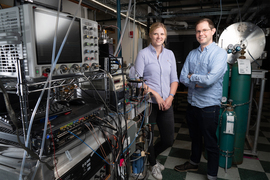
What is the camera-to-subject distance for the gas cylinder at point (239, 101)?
6.85 feet

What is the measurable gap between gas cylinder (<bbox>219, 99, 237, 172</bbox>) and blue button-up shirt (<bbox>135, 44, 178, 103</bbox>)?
752mm

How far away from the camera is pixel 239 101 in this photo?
6.95ft

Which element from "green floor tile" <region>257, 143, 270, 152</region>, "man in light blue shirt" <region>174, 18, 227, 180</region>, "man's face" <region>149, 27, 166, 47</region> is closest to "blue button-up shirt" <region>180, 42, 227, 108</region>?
"man in light blue shirt" <region>174, 18, 227, 180</region>

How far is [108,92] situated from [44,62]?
55 cm

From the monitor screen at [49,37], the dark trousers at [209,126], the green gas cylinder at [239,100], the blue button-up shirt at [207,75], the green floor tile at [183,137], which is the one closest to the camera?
the monitor screen at [49,37]

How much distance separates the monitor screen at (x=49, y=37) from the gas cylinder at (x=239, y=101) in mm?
1792

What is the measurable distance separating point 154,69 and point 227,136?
1141 mm

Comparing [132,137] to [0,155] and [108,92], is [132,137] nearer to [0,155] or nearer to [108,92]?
[108,92]

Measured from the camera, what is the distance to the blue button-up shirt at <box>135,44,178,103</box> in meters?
1.75

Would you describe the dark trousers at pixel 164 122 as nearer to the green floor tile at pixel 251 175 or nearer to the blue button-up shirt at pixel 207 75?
the blue button-up shirt at pixel 207 75

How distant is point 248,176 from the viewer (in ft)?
6.58

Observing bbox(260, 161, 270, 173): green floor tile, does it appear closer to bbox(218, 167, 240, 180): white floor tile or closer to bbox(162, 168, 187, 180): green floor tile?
bbox(218, 167, 240, 180): white floor tile

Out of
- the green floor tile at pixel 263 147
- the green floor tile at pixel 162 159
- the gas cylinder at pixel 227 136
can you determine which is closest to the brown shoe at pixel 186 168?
the green floor tile at pixel 162 159

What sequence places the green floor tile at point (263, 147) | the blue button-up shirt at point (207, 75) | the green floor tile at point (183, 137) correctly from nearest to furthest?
the blue button-up shirt at point (207, 75), the green floor tile at point (263, 147), the green floor tile at point (183, 137)
